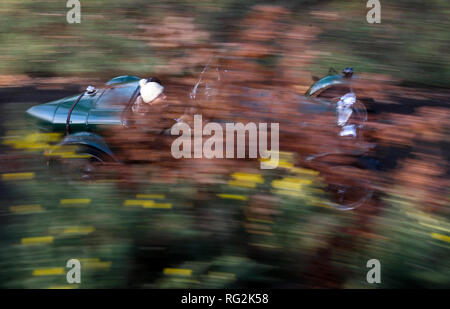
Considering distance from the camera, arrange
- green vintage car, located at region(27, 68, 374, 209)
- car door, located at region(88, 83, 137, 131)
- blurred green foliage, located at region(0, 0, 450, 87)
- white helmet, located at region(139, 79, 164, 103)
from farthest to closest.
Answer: blurred green foliage, located at region(0, 0, 450, 87)
car door, located at region(88, 83, 137, 131)
white helmet, located at region(139, 79, 164, 103)
green vintage car, located at region(27, 68, 374, 209)

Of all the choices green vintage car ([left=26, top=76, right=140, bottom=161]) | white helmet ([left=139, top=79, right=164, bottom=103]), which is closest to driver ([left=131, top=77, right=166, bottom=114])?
white helmet ([left=139, top=79, right=164, bottom=103])

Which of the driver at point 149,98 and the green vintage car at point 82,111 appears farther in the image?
the green vintage car at point 82,111

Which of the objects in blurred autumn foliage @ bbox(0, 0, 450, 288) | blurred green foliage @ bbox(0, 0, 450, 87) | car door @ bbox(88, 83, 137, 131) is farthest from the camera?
blurred green foliage @ bbox(0, 0, 450, 87)

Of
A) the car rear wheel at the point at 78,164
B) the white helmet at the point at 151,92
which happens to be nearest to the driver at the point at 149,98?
the white helmet at the point at 151,92

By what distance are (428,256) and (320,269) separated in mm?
545

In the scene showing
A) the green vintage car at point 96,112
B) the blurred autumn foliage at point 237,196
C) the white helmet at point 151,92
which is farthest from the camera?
the white helmet at point 151,92

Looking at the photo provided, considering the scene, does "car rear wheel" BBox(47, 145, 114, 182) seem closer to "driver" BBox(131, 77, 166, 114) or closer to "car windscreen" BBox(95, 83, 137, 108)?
"driver" BBox(131, 77, 166, 114)

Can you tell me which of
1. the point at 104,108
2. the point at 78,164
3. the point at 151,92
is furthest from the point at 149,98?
the point at 104,108

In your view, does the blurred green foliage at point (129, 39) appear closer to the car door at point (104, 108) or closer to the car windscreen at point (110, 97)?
the car windscreen at point (110, 97)

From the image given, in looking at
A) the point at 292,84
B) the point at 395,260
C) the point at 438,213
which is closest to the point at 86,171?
the point at 292,84

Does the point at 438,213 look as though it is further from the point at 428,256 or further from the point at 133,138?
the point at 133,138

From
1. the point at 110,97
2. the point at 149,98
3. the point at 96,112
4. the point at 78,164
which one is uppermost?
the point at 110,97

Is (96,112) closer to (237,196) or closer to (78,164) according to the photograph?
(78,164)

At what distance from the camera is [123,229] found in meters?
2.32
